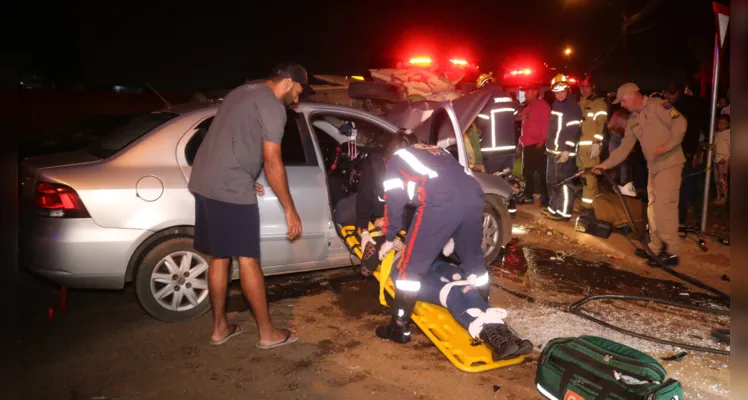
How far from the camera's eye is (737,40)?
3.76 ft

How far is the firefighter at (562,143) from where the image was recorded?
26.5 feet

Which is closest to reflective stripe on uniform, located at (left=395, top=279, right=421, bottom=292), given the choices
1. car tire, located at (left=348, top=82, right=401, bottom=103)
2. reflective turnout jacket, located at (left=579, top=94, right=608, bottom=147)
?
car tire, located at (left=348, top=82, right=401, bottom=103)

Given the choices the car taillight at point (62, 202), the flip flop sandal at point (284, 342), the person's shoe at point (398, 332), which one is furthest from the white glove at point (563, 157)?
the car taillight at point (62, 202)

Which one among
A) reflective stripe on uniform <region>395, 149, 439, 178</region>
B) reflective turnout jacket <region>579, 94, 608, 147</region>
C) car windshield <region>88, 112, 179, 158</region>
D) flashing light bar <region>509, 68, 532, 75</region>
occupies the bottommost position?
reflective stripe on uniform <region>395, 149, 439, 178</region>

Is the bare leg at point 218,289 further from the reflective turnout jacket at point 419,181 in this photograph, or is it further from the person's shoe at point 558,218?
the person's shoe at point 558,218

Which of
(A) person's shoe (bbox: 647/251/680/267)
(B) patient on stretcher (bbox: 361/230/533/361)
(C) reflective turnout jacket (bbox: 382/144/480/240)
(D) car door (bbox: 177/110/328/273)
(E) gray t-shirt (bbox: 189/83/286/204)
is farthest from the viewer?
(A) person's shoe (bbox: 647/251/680/267)

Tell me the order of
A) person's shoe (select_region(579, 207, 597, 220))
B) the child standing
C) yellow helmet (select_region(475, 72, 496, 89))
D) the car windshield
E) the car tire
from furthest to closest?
the child standing → yellow helmet (select_region(475, 72, 496, 89)) → person's shoe (select_region(579, 207, 597, 220)) → the car tire → the car windshield

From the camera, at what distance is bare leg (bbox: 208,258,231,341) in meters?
3.83

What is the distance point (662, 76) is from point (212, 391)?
23.4 meters

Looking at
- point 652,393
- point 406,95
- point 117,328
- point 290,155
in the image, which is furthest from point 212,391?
point 406,95

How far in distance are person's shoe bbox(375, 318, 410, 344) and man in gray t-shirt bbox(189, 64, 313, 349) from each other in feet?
2.89

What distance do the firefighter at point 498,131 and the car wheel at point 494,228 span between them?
232cm

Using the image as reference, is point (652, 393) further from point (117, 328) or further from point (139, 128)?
point (139, 128)

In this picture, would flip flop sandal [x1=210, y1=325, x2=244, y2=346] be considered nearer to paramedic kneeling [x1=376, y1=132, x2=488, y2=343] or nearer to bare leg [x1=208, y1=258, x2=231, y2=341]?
bare leg [x1=208, y1=258, x2=231, y2=341]
